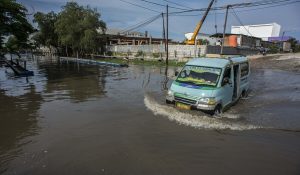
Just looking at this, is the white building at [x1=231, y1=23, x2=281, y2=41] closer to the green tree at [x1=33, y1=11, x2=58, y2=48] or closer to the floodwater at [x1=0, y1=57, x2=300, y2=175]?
the green tree at [x1=33, y1=11, x2=58, y2=48]

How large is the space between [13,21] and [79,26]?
2988cm

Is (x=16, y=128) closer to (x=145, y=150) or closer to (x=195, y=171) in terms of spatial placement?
(x=145, y=150)

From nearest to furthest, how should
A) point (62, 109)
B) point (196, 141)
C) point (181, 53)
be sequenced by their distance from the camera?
point (196, 141), point (62, 109), point (181, 53)

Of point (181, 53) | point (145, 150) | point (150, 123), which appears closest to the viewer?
point (145, 150)

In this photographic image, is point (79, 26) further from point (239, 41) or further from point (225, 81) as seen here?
point (225, 81)

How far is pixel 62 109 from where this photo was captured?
10.1m

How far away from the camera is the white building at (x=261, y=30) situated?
3250 inches

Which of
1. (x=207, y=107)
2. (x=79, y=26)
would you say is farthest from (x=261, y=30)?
→ (x=207, y=107)

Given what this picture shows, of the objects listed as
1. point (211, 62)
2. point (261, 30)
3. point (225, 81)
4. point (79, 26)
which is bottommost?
point (225, 81)

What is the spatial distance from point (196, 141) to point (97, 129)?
3.10m

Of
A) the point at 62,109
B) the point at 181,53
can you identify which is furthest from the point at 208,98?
the point at 181,53

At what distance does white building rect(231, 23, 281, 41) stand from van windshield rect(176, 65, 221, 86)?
79.1 m

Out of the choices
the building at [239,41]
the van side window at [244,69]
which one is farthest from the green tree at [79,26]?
the van side window at [244,69]

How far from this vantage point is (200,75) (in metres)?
9.22
